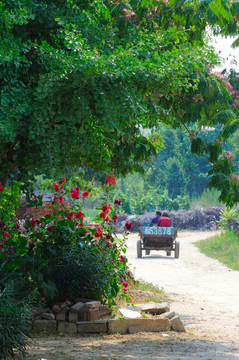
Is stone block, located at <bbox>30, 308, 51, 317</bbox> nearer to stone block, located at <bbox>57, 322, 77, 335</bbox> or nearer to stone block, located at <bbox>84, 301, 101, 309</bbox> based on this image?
stone block, located at <bbox>57, 322, 77, 335</bbox>

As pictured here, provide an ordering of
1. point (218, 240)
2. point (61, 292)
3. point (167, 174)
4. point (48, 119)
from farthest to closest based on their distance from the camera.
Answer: point (167, 174) < point (218, 240) < point (61, 292) < point (48, 119)

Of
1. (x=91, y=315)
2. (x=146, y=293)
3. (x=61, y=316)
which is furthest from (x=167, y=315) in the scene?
(x=146, y=293)

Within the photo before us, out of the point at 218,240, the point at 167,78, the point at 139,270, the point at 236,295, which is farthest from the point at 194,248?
the point at 167,78

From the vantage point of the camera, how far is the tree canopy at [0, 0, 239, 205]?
6.38 metres

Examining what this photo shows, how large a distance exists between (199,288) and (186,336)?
5171 millimetres

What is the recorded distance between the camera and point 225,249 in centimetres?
2217

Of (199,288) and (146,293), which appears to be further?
(199,288)

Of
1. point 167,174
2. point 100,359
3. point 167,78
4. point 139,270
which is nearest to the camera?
point 100,359

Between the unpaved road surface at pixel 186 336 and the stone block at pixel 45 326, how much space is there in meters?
0.27

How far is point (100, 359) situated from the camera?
5.75 meters

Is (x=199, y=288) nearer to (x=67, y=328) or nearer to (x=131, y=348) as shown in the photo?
(x=67, y=328)

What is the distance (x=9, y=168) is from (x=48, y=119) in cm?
186

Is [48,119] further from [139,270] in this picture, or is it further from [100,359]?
[139,270]

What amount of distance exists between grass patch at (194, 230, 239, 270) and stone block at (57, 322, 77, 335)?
1023 cm
